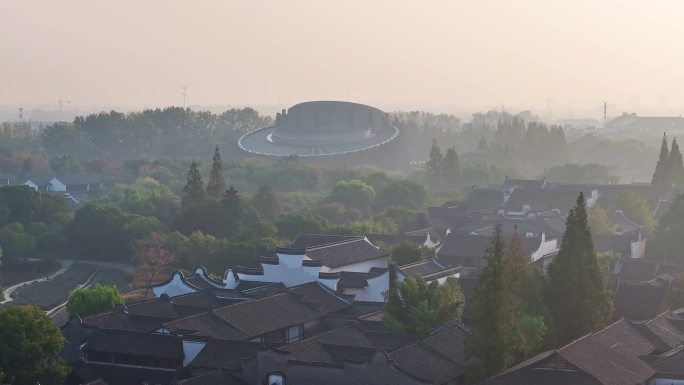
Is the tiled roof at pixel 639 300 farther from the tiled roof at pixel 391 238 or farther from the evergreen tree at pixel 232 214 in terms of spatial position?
the evergreen tree at pixel 232 214

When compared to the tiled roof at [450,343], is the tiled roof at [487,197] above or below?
below

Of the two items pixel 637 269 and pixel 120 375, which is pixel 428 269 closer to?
pixel 637 269

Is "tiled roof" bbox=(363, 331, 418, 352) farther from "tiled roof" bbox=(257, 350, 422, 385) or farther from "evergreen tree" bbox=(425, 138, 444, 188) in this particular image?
"evergreen tree" bbox=(425, 138, 444, 188)

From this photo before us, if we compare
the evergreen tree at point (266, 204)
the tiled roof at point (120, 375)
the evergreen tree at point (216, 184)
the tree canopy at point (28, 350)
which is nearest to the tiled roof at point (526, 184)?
the evergreen tree at point (266, 204)

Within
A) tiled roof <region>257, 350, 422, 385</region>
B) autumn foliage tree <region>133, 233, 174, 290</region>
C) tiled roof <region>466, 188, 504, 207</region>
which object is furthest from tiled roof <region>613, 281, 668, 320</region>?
tiled roof <region>466, 188, 504, 207</region>

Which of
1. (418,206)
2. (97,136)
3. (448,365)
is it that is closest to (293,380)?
(448,365)

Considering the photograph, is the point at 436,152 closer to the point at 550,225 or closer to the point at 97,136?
the point at 550,225

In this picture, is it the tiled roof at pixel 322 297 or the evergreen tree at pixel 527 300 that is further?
the tiled roof at pixel 322 297
